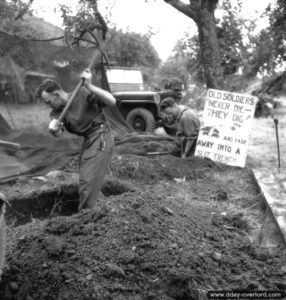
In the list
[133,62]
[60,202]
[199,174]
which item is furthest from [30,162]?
[133,62]

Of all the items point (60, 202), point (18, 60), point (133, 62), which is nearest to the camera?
point (60, 202)

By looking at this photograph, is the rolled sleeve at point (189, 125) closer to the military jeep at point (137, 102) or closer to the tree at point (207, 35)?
the tree at point (207, 35)

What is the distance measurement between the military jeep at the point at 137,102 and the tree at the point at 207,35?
2.39 m

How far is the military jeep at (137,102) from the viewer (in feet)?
38.2

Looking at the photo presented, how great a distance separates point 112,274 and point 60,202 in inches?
101

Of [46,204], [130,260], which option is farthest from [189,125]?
[130,260]

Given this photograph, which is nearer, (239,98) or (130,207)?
(130,207)

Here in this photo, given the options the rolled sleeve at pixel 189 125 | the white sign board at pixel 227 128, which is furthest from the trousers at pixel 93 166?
the white sign board at pixel 227 128

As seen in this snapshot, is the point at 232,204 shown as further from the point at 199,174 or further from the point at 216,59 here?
the point at 216,59

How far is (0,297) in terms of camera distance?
3.40 m

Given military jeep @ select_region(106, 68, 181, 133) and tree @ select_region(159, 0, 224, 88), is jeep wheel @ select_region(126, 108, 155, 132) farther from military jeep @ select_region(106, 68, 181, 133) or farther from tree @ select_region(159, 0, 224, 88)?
tree @ select_region(159, 0, 224, 88)

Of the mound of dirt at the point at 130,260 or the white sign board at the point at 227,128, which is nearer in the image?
the mound of dirt at the point at 130,260

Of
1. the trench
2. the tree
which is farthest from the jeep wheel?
the trench

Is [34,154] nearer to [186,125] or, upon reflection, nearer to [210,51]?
[186,125]
